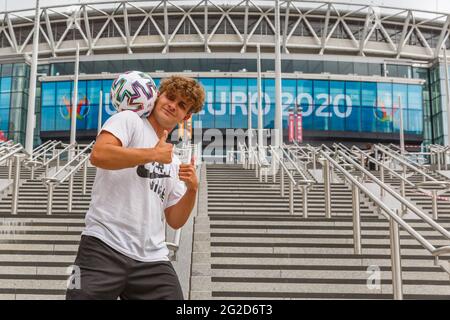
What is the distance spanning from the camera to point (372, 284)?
5602 millimetres

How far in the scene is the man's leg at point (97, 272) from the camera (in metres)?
2.04

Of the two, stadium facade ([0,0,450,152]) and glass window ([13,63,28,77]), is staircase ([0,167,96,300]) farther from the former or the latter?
glass window ([13,63,28,77])

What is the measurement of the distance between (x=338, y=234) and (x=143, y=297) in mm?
5287

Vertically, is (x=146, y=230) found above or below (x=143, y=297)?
above

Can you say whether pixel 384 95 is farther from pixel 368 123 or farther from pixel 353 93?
pixel 368 123

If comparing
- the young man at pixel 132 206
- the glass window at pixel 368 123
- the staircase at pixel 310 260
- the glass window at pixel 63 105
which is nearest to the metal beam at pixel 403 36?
the glass window at pixel 368 123

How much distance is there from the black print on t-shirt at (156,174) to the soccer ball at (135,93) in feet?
0.81

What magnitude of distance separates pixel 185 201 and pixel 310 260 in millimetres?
4085

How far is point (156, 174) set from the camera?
2264mm

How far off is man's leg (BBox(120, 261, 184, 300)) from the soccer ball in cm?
69

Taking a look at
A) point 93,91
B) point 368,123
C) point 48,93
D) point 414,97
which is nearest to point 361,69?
point 414,97

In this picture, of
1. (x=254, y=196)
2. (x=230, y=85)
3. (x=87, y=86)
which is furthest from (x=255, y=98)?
(x=254, y=196)

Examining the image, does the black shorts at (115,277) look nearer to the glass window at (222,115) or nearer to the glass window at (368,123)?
the glass window at (222,115)
